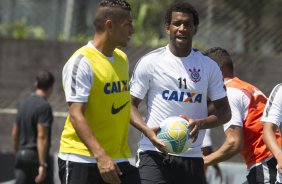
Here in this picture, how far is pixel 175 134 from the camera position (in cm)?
721

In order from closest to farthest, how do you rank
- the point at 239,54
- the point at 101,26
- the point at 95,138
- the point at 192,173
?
1. the point at 95,138
2. the point at 101,26
3. the point at 192,173
4. the point at 239,54

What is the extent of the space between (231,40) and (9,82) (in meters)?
3.67

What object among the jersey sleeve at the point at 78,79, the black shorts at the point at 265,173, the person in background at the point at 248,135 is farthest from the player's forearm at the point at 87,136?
the black shorts at the point at 265,173

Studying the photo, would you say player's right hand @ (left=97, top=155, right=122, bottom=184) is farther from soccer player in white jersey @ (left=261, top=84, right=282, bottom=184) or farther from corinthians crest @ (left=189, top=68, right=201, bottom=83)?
corinthians crest @ (left=189, top=68, right=201, bottom=83)

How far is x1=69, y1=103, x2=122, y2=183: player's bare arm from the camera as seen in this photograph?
6281 mm

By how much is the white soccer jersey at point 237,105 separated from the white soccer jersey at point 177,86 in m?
0.47

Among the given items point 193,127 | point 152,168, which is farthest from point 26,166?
point 193,127

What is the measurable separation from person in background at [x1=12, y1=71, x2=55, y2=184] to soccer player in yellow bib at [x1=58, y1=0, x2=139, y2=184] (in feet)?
16.1

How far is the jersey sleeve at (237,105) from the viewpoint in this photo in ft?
26.8

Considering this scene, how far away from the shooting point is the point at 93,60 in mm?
6727

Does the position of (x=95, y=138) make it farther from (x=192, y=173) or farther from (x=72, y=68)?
(x=192, y=173)

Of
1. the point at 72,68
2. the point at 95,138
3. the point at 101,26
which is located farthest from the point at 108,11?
the point at 95,138

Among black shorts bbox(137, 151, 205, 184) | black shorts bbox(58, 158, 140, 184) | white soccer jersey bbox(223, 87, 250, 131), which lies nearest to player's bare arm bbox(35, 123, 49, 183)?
white soccer jersey bbox(223, 87, 250, 131)

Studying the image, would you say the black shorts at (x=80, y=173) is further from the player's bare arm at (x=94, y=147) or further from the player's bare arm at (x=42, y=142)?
the player's bare arm at (x=42, y=142)
